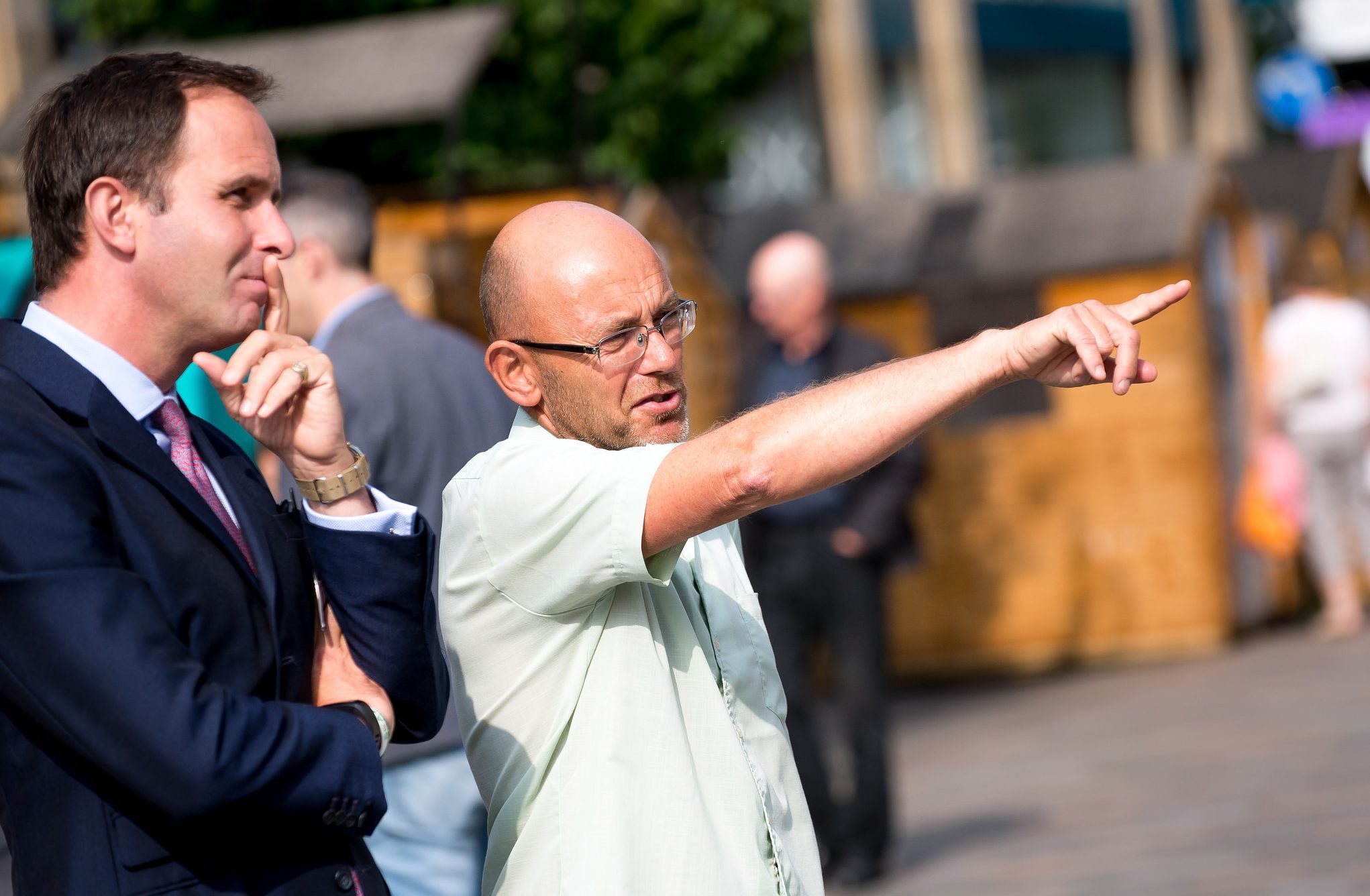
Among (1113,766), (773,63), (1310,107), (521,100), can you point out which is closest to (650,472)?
(1113,766)

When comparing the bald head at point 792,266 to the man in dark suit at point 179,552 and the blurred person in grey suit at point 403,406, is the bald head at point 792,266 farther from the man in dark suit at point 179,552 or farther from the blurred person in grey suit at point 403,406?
the man in dark suit at point 179,552

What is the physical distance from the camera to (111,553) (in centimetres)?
202

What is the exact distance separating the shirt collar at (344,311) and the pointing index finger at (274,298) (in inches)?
70.2

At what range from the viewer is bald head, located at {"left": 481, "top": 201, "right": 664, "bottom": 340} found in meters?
2.46

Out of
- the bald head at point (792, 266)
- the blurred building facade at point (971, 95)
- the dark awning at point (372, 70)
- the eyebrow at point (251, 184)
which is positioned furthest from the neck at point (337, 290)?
the blurred building facade at point (971, 95)

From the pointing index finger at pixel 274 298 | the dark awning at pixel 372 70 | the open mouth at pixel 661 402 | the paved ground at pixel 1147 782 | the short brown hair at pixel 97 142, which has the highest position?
the dark awning at pixel 372 70

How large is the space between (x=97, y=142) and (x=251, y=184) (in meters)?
0.18

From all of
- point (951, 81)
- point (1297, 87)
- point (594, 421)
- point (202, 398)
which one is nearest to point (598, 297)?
point (594, 421)

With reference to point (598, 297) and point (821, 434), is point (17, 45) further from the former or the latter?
point (821, 434)

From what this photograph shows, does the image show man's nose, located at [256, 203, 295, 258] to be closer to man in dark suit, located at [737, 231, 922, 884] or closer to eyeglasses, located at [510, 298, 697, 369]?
eyeglasses, located at [510, 298, 697, 369]

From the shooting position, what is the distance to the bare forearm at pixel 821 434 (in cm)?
207

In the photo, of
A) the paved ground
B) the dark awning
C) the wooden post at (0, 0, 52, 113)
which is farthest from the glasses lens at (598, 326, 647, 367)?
the wooden post at (0, 0, 52, 113)

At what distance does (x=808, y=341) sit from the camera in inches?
276

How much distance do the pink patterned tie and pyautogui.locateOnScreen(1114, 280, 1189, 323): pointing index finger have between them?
1025mm
